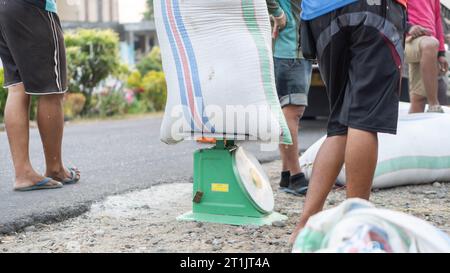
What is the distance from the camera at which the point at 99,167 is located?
16.8 feet

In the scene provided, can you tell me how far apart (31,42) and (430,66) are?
118 inches

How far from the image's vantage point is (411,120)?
4465 mm

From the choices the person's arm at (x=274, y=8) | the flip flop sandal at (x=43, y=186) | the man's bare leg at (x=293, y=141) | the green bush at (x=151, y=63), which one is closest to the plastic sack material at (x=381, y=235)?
the person's arm at (x=274, y=8)

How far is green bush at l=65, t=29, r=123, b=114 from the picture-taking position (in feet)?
36.2

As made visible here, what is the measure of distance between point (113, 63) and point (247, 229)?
8.91m

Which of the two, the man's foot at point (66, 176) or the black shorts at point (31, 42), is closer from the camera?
the black shorts at point (31, 42)

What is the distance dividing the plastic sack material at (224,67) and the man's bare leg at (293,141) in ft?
2.64

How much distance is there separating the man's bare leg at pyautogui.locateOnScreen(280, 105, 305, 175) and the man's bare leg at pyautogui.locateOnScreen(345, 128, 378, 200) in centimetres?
124

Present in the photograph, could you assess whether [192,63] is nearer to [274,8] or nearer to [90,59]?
[274,8]

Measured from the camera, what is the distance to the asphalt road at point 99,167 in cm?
348

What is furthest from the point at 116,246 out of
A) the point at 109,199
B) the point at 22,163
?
the point at 22,163

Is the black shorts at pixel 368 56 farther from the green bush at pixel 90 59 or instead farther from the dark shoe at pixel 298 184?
the green bush at pixel 90 59

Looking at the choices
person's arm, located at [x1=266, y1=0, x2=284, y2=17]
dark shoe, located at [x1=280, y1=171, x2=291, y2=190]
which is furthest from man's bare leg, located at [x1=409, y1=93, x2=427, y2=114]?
person's arm, located at [x1=266, y1=0, x2=284, y2=17]

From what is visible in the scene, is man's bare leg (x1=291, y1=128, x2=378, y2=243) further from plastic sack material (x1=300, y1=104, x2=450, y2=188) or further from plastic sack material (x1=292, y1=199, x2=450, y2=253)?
plastic sack material (x1=300, y1=104, x2=450, y2=188)
